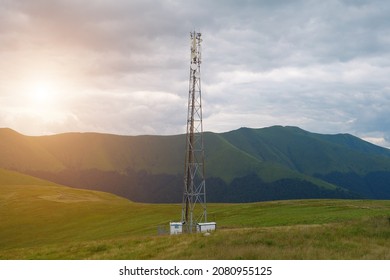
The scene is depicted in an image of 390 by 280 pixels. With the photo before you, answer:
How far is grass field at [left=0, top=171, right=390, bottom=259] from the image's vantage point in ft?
97.5

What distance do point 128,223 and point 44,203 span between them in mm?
51061

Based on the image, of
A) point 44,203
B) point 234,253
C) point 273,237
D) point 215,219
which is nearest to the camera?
point 234,253

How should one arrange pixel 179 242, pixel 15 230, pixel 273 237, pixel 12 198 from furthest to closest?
pixel 12 198
pixel 15 230
pixel 179 242
pixel 273 237

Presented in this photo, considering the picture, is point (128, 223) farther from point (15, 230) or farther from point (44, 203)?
point (44, 203)

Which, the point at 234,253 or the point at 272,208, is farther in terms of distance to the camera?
the point at 272,208

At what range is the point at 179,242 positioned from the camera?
36.2m

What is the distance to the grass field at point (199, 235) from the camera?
29.7m

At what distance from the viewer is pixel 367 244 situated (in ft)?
100

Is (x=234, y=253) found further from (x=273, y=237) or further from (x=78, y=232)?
(x=78, y=232)

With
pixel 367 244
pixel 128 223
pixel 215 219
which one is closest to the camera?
pixel 367 244

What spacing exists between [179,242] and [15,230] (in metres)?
72.6

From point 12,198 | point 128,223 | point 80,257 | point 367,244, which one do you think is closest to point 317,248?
point 367,244

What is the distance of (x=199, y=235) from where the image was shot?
39.7 m

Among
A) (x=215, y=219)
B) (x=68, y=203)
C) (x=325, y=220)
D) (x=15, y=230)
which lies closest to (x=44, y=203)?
(x=68, y=203)
